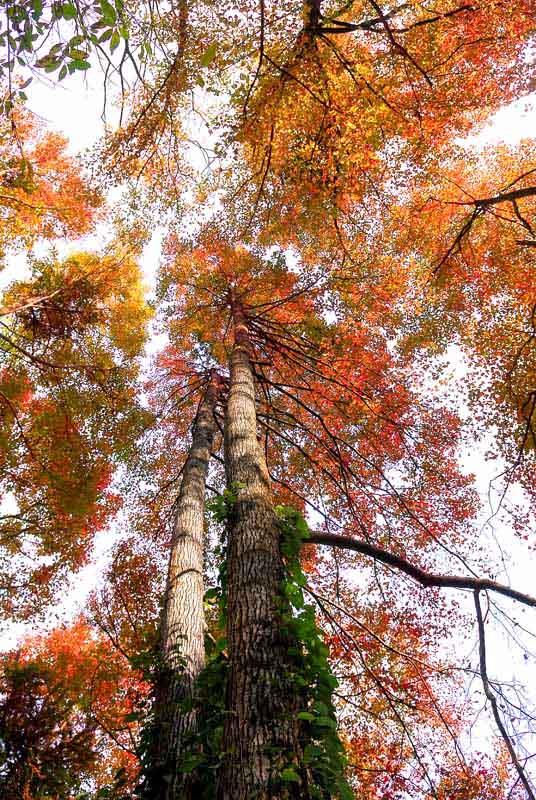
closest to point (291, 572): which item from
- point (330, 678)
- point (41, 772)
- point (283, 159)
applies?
point (330, 678)

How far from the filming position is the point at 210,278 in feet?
31.7

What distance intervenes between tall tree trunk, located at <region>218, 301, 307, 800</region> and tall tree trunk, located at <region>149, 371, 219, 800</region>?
73cm

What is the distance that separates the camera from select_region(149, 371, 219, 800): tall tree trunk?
2.66 metres

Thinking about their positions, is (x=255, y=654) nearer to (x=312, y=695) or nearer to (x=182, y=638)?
(x=312, y=695)

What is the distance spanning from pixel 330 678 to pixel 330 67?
219 inches

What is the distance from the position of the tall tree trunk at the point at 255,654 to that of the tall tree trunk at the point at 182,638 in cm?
73

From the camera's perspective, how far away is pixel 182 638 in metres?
3.51

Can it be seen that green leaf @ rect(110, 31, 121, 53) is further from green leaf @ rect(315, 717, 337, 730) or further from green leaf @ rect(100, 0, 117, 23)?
green leaf @ rect(315, 717, 337, 730)

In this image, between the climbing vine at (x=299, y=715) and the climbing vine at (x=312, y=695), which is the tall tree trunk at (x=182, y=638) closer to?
the climbing vine at (x=299, y=715)

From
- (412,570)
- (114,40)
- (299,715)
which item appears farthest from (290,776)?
(114,40)

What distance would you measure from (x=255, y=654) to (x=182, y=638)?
1.32 metres

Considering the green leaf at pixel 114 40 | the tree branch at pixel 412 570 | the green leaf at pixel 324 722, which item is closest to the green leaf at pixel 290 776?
the green leaf at pixel 324 722

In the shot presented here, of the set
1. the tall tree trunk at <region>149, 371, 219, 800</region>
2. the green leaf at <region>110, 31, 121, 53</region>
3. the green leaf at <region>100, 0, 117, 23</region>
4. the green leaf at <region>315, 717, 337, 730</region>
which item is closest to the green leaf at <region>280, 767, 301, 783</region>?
the green leaf at <region>315, 717, 337, 730</region>

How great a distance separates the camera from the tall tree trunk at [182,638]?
266 centimetres
